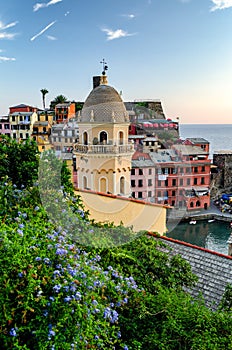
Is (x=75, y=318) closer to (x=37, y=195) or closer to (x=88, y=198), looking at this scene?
(x=37, y=195)

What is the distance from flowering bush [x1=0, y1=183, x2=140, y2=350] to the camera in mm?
1917

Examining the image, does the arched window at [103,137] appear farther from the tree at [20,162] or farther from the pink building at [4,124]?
the pink building at [4,124]

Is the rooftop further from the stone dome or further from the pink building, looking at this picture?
the pink building

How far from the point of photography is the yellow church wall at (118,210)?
15.3 feet

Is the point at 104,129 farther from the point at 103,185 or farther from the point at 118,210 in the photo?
the point at 118,210

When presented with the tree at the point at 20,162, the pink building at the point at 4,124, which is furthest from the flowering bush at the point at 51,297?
the pink building at the point at 4,124

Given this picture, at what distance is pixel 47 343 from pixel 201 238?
16822mm

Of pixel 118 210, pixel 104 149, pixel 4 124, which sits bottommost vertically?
pixel 118 210

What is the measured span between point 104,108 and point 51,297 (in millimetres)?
4824

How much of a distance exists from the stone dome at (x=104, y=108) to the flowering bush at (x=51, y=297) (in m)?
3.97

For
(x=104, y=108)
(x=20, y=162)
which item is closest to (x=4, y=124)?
(x=104, y=108)

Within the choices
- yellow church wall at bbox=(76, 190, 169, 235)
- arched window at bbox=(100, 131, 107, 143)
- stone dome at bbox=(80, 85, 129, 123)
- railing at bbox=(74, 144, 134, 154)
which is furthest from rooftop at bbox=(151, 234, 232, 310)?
stone dome at bbox=(80, 85, 129, 123)

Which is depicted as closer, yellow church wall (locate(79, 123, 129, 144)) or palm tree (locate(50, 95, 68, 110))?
yellow church wall (locate(79, 123, 129, 144))

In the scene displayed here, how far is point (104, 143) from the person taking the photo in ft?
21.0
